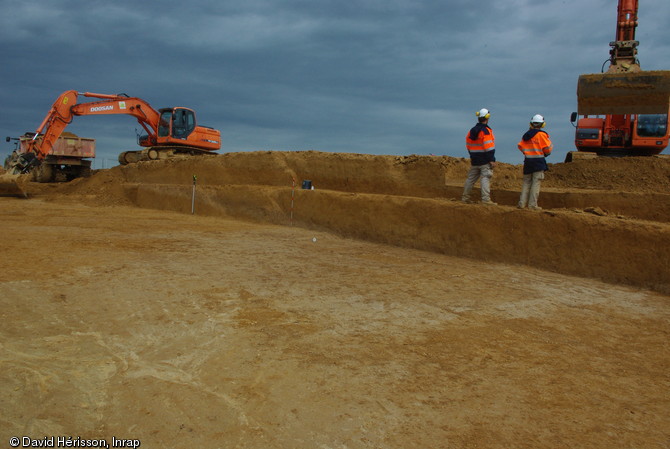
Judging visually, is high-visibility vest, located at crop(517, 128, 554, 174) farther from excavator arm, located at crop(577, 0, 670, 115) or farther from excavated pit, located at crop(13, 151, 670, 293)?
excavator arm, located at crop(577, 0, 670, 115)

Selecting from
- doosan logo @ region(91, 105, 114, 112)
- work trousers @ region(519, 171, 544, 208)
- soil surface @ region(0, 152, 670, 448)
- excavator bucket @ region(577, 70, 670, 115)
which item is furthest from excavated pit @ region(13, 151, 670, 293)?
doosan logo @ region(91, 105, 114, 112)

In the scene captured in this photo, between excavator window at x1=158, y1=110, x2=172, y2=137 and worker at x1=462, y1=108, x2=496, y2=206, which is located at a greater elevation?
excavator window at x1=158, y1=110, x2=172, y2=137

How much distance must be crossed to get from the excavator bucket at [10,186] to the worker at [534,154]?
15671 millimetres

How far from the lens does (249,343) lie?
125 inches

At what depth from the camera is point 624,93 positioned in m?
9.82

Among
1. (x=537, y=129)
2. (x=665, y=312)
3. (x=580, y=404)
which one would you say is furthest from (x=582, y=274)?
(x=580, y=404)

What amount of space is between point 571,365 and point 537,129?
485 cm

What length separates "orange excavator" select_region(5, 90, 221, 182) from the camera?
53.9 feet

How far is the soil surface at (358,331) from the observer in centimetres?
227

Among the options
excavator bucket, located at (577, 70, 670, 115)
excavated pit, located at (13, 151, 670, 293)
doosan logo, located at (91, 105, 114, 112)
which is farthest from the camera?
doosan logo, located at (91, 105, 114, 112)

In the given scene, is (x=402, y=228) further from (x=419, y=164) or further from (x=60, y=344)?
(x=60, y=344)

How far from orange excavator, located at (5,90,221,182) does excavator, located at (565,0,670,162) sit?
485 inches

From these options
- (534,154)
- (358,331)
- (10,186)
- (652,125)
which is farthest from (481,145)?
(10,186)

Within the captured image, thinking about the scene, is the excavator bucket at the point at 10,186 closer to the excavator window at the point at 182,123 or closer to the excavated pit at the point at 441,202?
the excavated pit at the point at 441,202
